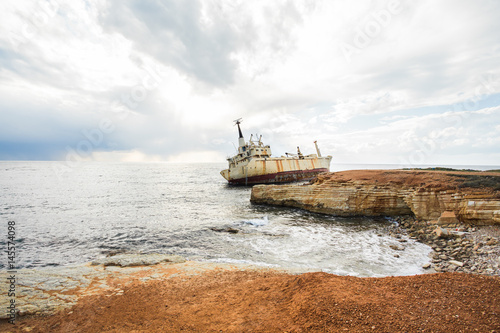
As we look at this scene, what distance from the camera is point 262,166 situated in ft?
140

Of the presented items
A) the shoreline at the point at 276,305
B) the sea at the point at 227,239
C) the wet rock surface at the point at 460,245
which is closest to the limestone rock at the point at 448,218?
the wet rock surface at the point at 460,245

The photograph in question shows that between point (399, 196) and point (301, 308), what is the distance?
46.2ft

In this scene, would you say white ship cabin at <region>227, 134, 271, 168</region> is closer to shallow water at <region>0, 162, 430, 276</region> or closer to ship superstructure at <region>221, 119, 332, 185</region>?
ship superstructure at <region>221, 119, 332, 185</region>

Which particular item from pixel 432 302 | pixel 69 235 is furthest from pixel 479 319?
pixel 69 235

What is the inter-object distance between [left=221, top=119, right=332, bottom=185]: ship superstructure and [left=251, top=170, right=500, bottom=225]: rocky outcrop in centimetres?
2071

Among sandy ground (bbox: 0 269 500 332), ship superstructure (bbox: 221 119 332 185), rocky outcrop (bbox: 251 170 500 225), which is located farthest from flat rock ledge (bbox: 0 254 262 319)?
ship superstructure (bbox: 221 119 332 185)

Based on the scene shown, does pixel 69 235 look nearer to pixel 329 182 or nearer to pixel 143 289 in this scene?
pixel 143 289

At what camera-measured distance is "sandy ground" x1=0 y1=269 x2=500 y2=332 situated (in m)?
3.76

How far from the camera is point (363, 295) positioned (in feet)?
14.9

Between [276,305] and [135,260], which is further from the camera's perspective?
[135,260]

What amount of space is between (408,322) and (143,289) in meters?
6.07

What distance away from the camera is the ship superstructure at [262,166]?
140 ft

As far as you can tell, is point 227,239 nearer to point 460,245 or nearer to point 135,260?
point 135,260

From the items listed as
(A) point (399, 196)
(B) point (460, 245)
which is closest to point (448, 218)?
(B) point (460, 245)
